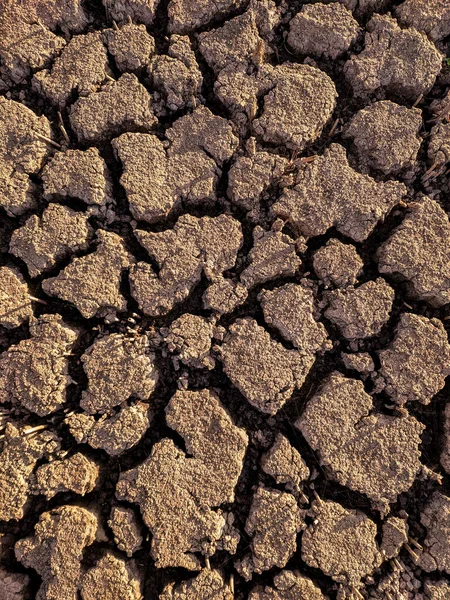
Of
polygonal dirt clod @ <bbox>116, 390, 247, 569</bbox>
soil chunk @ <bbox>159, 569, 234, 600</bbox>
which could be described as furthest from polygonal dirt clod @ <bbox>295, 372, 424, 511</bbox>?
soil chunk @ <bbox>159, 569, 234, 600</bbox>

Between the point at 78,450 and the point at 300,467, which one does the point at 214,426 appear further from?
the point at 78,450

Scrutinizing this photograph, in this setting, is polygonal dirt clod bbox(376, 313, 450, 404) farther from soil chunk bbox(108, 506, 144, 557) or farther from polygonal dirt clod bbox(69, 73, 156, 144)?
polygonal dirt clod bbox(69, 73, 156, 144)

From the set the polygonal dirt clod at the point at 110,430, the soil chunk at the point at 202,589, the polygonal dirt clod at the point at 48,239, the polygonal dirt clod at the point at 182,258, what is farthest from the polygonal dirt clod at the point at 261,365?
the polygonal dirt clod at the point at 48,239

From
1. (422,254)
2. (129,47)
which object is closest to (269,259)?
(422,254)

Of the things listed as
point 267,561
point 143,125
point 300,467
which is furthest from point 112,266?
point 267,561

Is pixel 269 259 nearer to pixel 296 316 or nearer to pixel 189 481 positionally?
pixel 296 316
